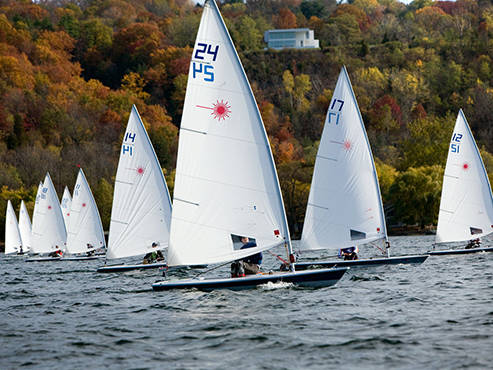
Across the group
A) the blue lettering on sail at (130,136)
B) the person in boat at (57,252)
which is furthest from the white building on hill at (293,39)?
the blue lettering on sail at (130,136)

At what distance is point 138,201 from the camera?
127 ft

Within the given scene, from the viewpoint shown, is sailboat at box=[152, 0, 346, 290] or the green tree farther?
the green tree

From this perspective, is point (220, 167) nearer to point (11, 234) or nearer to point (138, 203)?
point (138, 203)

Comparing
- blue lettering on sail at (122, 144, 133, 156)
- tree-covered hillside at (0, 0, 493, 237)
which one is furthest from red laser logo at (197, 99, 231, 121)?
tree-covered hillside at (0, 0, 493, 237)

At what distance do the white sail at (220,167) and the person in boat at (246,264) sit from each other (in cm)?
20

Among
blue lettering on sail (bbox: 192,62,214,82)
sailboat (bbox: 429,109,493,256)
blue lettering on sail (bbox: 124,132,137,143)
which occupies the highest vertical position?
blue lettering on sail (bbox: 124,132,137,143)

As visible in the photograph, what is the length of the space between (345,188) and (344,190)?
3.8 inches

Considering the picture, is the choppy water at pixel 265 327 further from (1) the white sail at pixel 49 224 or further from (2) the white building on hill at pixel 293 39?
(2) the white building on hill at pixel 293 39

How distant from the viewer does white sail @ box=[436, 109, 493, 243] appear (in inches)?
1626

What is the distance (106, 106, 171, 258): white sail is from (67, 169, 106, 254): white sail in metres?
13.8

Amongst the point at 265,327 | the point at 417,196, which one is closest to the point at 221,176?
the point at 265,327

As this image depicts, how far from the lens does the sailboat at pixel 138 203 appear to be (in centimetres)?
3825

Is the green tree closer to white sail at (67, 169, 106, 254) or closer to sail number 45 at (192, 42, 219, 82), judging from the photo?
white sail at (67, 169, 106, 254)

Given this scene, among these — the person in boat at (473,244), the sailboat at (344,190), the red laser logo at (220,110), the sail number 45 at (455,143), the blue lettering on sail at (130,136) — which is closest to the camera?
the red laser logo at (220,110)
